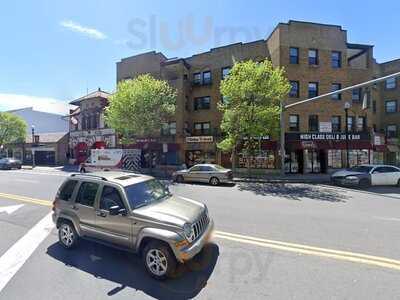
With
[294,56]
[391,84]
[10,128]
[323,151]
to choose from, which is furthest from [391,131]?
[10,128]

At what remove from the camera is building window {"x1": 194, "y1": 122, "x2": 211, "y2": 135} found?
30844 millimetres

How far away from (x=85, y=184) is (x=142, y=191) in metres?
1.27

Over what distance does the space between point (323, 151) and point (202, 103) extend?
12.9 metres

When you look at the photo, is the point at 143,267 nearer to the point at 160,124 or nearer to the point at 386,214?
the point at 386,214

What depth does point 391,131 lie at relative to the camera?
3556cm

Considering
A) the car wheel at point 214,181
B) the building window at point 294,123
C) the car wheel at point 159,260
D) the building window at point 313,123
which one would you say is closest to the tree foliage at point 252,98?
the car wheel at point 214,181

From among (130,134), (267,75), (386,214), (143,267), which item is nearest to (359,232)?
(386,214)

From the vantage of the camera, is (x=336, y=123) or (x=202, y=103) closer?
(x=336, y=123)

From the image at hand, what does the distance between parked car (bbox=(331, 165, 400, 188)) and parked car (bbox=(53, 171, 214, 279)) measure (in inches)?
571

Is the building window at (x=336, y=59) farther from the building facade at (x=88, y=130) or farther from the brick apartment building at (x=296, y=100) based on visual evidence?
the building facade at (x=88, y=130)

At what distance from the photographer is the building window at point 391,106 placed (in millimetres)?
35634

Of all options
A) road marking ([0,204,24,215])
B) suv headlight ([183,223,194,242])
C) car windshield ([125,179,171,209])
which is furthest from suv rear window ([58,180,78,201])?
road marking ([0,204,24,215])

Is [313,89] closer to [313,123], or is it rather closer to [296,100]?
[296,100]

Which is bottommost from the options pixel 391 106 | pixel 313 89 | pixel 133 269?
pixel 133 269
